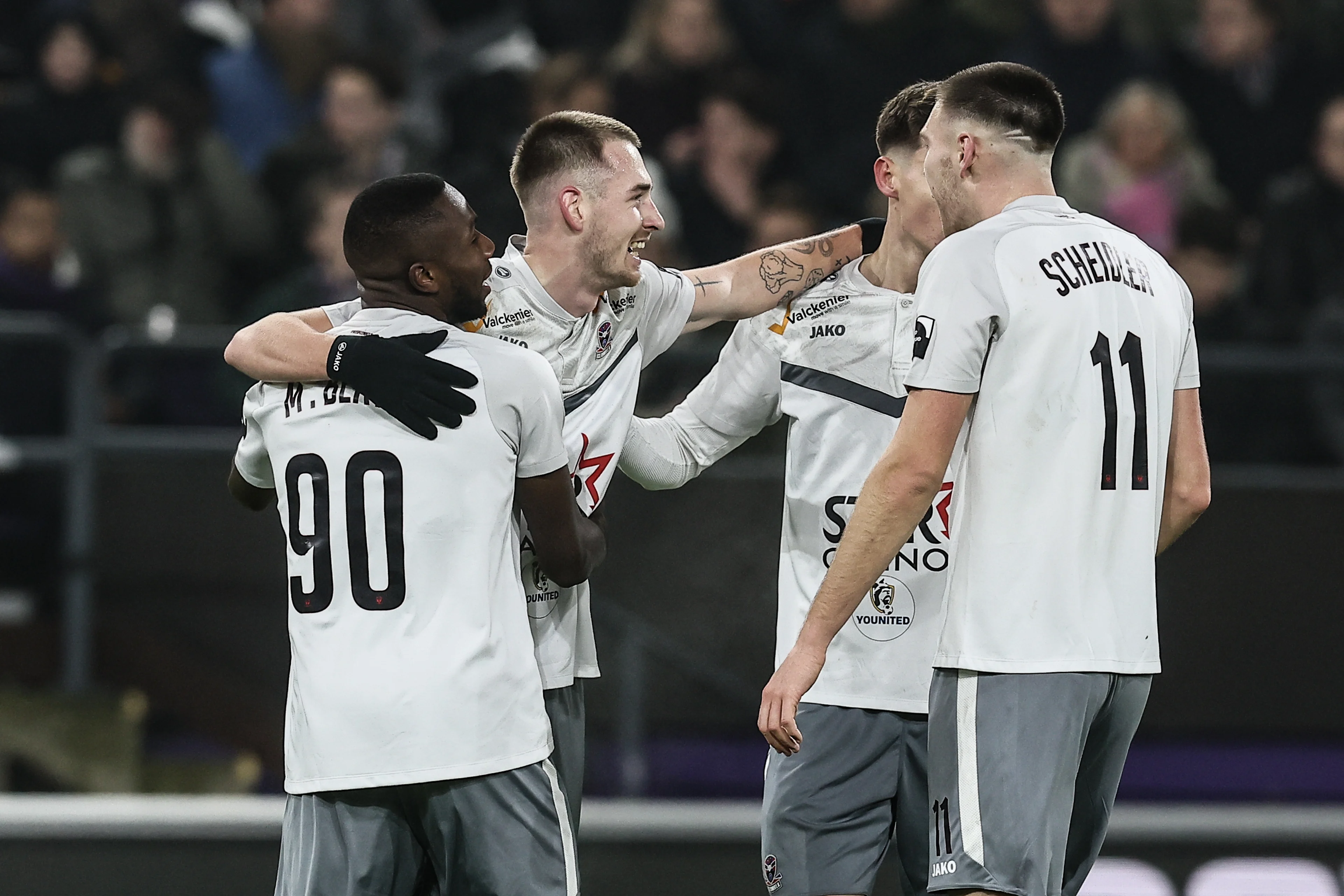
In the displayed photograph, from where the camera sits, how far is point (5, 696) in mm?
5809

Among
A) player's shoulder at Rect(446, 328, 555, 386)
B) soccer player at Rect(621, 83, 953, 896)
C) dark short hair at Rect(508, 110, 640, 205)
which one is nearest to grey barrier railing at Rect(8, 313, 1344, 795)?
soccer player at Rect(621, 83, 953, 896)

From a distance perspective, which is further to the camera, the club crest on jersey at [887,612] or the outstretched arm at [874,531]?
the club crest on jersey at [887,612]

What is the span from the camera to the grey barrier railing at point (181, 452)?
18.2 ft

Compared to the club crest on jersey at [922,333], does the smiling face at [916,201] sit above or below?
above

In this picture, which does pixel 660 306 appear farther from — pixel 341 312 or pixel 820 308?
pixel 341 312

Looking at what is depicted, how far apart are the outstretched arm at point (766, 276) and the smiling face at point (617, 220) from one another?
0.28 m

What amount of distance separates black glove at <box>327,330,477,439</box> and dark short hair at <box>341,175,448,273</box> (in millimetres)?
198

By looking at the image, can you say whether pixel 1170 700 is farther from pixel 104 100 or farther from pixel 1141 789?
pixel 104 100

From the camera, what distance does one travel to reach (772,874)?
3.65 m

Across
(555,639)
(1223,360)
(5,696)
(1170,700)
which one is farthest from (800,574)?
(5,696)

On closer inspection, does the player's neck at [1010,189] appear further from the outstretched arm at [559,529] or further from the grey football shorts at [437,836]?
the grey football shorts at [437,836]

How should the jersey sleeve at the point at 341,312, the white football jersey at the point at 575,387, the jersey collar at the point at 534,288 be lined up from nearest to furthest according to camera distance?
the jersey sleeve at the point at 341,312 → the white football jersey at the point at 575,387 → the jersey collar at the point at 534,288

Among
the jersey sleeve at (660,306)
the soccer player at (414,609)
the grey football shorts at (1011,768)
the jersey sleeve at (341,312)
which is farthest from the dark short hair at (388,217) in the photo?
the grey football shorts at (1011,768)

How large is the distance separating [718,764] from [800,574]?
6.84 feet
